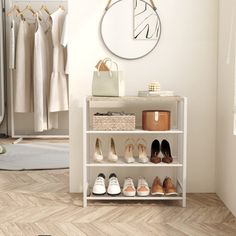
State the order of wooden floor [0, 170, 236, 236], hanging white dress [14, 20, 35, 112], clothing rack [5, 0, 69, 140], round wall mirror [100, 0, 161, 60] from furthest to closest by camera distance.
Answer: clothing rack [5, 0, 69, 140] → hanging white dress [14, 20, 35, 112] → round wall mirror [100, 0, 161, 60] → wooden floor [0, 170, 236, 236]

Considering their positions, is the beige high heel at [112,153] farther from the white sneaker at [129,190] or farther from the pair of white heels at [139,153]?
the white sneaker at [129,190]

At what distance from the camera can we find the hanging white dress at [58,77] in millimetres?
4891

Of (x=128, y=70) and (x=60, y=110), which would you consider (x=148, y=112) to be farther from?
(x=60, y=110)

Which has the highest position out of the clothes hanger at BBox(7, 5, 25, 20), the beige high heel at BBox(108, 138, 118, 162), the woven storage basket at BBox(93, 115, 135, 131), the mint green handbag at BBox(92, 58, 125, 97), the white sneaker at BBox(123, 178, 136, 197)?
the clothes hanger at BBox(7, 5, 25, 20)

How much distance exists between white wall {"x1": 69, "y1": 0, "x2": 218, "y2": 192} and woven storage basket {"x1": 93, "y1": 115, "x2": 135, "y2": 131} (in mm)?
325

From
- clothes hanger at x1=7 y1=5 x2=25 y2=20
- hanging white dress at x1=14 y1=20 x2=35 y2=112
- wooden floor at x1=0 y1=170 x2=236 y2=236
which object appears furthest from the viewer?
clothes hanger at x1=7 y1=5 x2=25 y2=20

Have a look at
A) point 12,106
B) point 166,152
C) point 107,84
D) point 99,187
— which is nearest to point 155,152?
point 166,152

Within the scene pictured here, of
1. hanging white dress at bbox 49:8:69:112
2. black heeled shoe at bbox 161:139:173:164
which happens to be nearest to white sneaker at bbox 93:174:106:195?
black heeled shoe at bbox 161:139:173:164

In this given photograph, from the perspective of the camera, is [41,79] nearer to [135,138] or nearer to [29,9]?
[29,9]

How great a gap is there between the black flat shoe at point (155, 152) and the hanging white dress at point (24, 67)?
9.14 ft

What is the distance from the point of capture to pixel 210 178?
2920mm

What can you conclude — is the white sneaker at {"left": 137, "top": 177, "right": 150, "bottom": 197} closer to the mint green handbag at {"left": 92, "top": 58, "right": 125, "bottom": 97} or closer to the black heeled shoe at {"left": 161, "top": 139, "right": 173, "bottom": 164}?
the black heeled shoe at {"left": 161, "top": 139, "right": 173, "bottom": 164}

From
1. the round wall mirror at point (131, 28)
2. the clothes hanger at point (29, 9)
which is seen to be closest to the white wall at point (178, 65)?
the round wall mirror at point (131, 28)

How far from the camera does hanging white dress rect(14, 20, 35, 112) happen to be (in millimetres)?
5066
